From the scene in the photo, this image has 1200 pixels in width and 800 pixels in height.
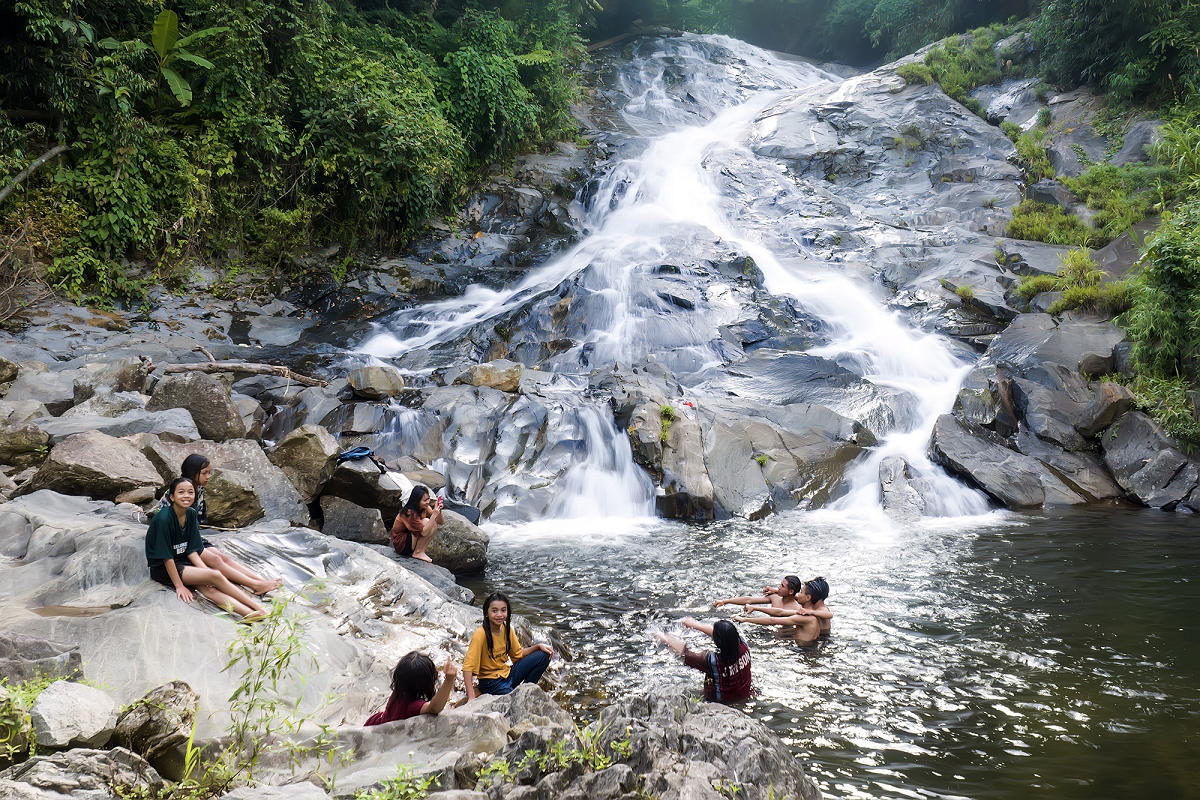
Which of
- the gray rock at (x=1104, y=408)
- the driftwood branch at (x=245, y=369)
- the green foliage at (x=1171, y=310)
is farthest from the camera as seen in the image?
the gray rock at (x=1104, y=408)

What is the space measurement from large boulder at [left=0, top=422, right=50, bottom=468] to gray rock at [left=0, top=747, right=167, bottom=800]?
583 centimetres

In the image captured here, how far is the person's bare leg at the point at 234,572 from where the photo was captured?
5.05m

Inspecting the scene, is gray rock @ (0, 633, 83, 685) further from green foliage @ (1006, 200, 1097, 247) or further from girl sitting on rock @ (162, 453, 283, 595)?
green foliage @ (1006, 200, 1097, 247)

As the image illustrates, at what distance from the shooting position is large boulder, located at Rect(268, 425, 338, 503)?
8.13 m

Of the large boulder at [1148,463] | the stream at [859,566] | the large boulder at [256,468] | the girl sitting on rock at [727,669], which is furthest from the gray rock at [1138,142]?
the large boulder at [256,468]

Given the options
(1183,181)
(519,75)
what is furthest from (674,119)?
(1183,181)

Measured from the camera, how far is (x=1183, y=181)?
1449 centimetres

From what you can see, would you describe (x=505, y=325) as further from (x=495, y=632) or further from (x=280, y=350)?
(x=495, y=632)

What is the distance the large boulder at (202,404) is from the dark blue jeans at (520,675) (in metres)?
5.50

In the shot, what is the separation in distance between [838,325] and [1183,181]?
759cm

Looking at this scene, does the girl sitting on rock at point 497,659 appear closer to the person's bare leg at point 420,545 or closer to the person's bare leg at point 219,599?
the person's bare leg at point 219,599

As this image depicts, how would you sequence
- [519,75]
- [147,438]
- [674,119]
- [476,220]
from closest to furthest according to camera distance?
[147,438] → [476,220] → [519,75] → [674,119]

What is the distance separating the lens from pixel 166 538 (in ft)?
15.4

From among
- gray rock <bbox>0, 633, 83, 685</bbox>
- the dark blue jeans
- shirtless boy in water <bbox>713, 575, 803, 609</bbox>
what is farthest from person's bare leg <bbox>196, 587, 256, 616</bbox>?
shirtless boy in water <bbox>713, 575, 803, 609</bbox>
